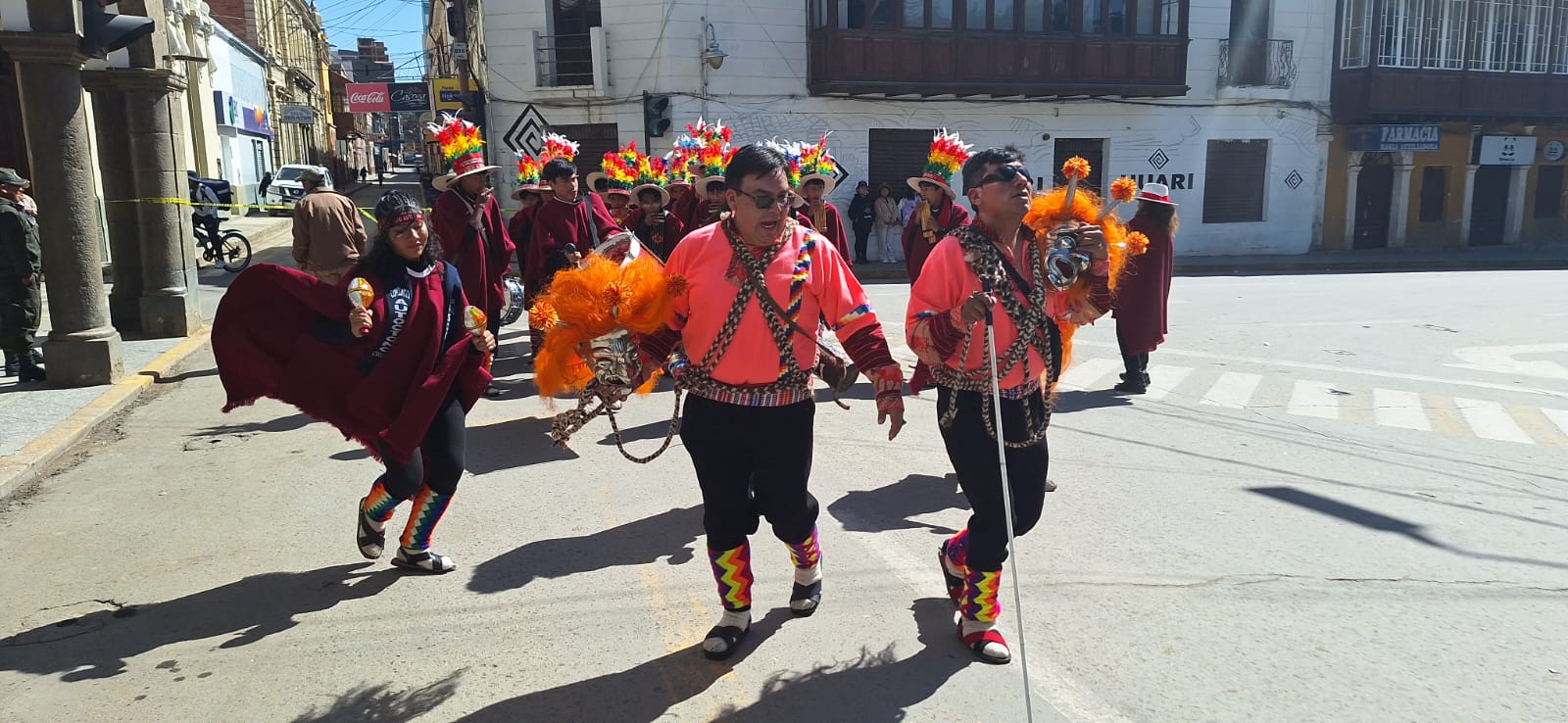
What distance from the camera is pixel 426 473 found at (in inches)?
174

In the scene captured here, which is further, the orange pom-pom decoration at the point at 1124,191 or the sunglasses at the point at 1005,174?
the orange pom-pom decoration at the point at 1124,191

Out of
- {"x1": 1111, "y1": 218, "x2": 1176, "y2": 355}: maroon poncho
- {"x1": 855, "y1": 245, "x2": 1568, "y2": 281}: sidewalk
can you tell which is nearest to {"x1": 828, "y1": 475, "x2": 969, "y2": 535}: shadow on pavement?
{"x1": 1111, "y1": 218, "x2": 1176, "y2": 355}: maroon poncho

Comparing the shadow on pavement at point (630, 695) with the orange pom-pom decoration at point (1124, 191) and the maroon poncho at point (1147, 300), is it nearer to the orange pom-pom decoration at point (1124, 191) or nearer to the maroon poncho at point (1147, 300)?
A: the orange pom-pom decoration at point (1124, 191)

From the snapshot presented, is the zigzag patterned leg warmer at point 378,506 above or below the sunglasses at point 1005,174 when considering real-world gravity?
below

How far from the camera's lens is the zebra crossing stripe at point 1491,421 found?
24.2ft

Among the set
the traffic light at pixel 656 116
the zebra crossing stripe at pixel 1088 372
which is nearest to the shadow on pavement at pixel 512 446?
the zebra crossing stripe at pixel 1088 372

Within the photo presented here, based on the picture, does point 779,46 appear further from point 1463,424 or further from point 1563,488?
point 1563,488

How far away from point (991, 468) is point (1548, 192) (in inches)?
1296

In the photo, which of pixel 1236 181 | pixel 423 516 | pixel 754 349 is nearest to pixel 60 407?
pixel 423 516

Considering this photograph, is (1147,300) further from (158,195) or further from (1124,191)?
(158,195)

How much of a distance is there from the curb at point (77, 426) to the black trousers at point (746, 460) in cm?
450

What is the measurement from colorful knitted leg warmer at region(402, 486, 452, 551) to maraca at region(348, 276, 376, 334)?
2.72ft

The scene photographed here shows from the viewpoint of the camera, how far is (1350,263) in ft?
76.4

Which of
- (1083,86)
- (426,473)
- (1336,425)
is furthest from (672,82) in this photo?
(426,473)
